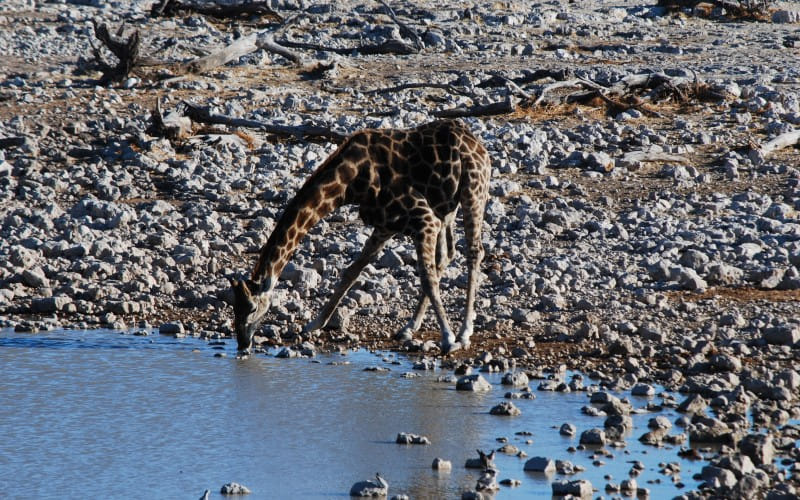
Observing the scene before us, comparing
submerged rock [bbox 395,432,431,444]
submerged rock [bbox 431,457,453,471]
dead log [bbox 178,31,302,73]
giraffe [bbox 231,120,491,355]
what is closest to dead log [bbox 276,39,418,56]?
dead log [bbox 178,31,302,73]

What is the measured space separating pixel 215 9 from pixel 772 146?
1399 centimetres

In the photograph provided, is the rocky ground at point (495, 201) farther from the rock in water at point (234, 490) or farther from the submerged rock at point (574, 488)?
the rock in water at point (234, 490)

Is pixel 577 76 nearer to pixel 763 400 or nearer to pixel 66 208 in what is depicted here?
pixel 66 208

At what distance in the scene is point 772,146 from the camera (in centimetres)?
1552

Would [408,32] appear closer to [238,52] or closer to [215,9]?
[215,9]

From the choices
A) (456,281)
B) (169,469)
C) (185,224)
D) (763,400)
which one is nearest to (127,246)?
(185,224)

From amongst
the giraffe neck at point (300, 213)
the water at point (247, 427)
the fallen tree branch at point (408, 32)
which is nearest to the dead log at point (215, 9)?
the fallen tree branch at point (408, 32)

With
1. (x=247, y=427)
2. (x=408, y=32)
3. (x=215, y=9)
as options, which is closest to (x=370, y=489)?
(x=247, y=427)

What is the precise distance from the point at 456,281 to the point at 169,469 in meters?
4.99

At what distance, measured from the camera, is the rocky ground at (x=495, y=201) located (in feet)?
30.0

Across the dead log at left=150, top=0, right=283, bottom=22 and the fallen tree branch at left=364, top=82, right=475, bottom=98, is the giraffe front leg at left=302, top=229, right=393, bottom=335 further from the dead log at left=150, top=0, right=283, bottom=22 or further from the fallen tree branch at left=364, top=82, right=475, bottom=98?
the dead log at left=150, top=0, right=283, bottom=22

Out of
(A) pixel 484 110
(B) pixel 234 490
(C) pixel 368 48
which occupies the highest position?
(C) pixel 368 48

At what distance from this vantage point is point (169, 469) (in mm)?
6668

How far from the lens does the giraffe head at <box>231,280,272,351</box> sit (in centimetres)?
919
